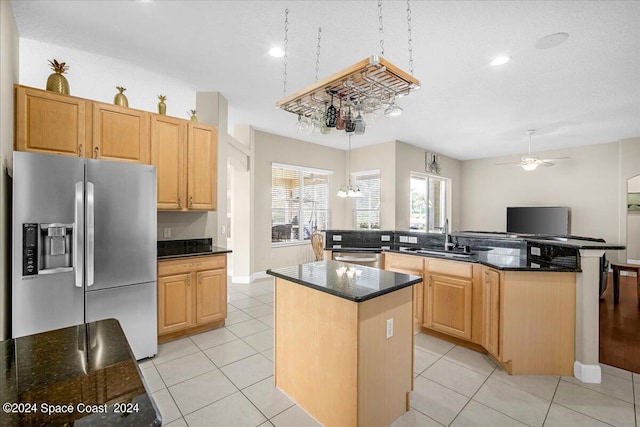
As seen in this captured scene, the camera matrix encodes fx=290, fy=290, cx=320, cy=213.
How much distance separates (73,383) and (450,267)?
307 cm

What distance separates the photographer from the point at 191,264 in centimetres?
321

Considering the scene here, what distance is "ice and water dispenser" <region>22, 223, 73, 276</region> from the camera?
218 cm

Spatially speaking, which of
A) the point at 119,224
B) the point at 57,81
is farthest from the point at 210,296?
the point at 57,81

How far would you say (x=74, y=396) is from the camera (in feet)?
2.48

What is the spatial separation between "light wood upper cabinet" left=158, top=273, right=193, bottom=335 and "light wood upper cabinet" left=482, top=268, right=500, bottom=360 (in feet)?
9.98

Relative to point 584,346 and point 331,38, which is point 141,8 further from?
point 584,346

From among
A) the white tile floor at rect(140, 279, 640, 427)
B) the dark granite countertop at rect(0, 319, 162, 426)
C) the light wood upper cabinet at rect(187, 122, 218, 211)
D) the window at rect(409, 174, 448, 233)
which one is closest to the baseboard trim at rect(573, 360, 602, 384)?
the white tile floor at rect(140, 279, 640, 427)

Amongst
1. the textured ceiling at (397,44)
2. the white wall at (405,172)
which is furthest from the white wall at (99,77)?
the white wall at (405,172)

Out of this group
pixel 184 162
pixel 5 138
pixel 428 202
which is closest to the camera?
pixel 5 138

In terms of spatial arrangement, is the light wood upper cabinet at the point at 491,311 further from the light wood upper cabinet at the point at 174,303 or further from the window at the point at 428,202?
the window at the point at 428,202

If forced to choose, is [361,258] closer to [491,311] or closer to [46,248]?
[491,311]

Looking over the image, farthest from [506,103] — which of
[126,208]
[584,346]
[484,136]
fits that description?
[126,208]

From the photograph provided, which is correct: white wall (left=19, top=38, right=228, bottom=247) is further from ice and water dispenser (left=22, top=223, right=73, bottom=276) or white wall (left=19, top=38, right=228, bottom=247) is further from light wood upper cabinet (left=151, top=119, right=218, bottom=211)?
ice and water dispenser (left=22, top=223, right=73, bottom=276)

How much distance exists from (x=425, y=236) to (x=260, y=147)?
3.57m
